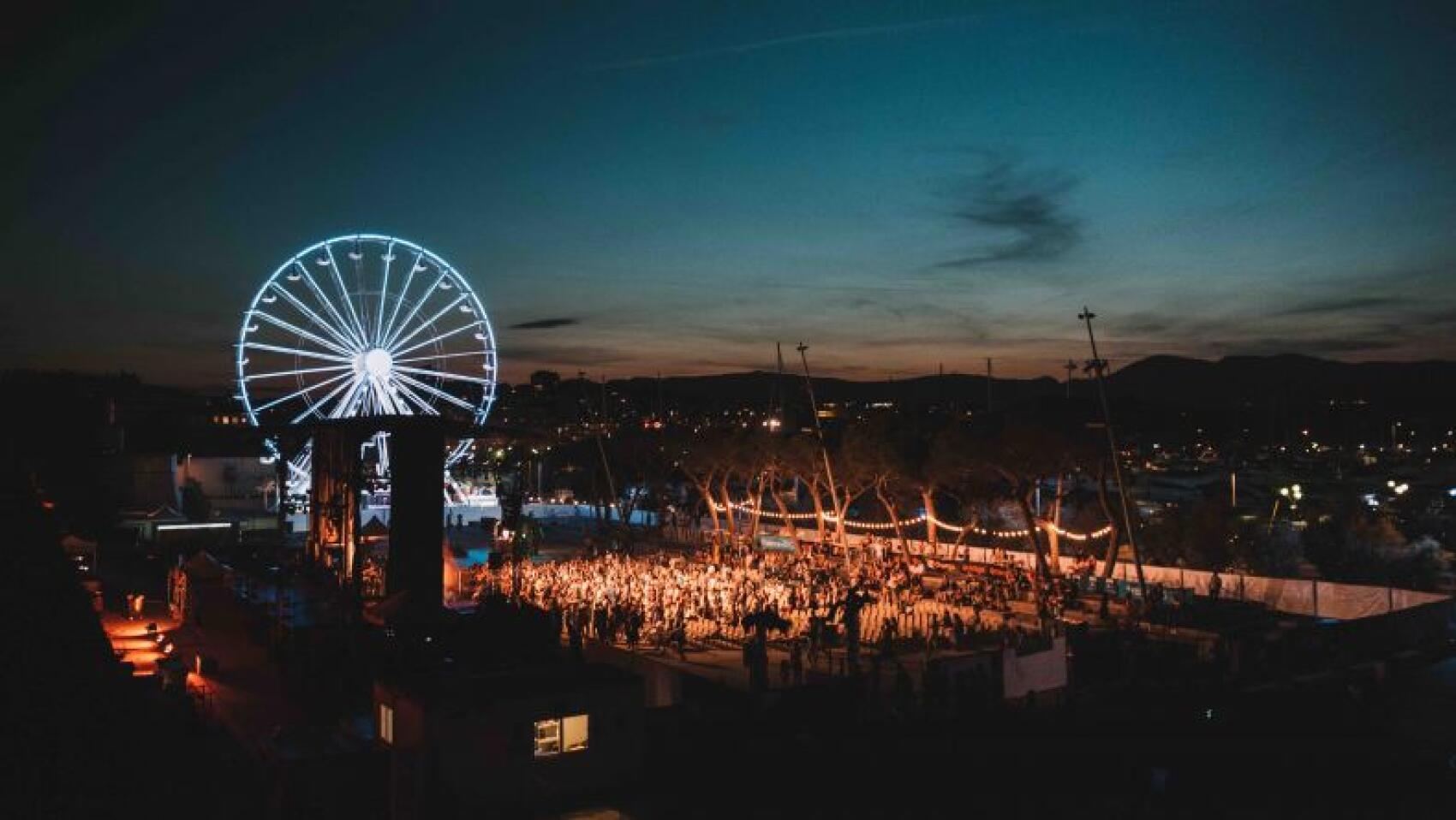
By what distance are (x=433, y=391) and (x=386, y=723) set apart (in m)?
24.8

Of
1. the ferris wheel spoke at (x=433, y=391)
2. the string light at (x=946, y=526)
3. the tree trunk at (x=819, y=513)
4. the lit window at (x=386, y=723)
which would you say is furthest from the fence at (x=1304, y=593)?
the ferris wheel spoke at (x=433, y=391)

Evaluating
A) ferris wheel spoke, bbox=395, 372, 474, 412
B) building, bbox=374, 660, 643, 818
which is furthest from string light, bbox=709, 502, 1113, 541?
building, bbox=374, 660, 643, 818

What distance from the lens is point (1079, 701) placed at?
608 inches

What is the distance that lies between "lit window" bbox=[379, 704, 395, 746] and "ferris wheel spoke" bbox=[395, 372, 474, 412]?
2423 cm

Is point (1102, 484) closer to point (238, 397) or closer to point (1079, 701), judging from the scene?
point (1079, 701)

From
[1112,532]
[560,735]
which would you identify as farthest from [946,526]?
[560,735]

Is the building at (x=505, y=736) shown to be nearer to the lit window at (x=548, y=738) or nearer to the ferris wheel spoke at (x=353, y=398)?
the lit window at (x=548, y=738)

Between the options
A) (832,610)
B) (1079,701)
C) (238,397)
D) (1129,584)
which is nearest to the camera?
(1079,701)

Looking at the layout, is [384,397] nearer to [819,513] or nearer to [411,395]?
[411,395]

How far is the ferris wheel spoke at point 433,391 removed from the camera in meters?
35.2

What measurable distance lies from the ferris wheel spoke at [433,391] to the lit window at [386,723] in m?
24.2

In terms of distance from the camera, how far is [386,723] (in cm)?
1170

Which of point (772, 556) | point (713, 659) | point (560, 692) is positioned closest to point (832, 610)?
point (713, 659)

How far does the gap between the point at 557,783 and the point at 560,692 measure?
949 millimetres
